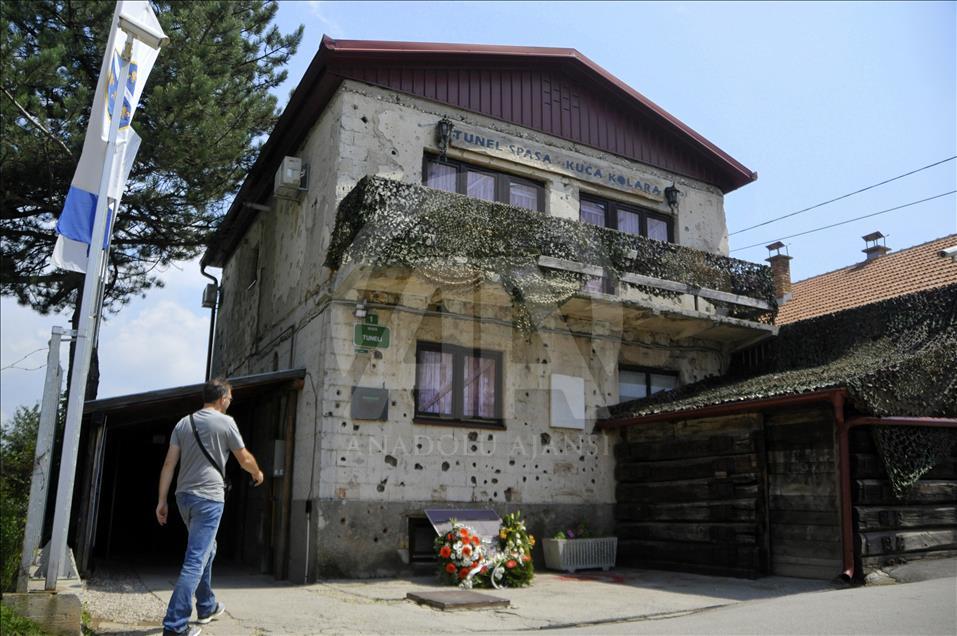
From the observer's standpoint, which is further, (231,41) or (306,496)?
(231,41)

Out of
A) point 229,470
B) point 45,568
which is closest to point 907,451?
point 45,568

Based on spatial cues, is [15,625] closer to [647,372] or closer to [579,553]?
[579,553]

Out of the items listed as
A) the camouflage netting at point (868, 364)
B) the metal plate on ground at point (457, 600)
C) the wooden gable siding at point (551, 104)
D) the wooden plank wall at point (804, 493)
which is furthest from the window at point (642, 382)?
the metal plate on ground at point (457, 600)

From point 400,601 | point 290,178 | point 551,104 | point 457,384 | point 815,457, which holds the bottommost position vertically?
point 400,601

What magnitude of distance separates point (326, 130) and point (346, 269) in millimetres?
Answer: 3042

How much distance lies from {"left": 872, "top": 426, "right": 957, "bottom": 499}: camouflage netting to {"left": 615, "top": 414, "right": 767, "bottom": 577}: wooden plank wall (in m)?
1.54

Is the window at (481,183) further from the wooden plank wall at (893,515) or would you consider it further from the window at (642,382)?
the wooden plank wall at (893,515)

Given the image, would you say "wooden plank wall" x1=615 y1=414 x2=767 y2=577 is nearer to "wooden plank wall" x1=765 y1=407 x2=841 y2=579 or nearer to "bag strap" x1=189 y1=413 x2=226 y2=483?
"wooden plank wall" x1=765 y1=407 x2=841 y2=579

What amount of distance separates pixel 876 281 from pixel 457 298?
925cm

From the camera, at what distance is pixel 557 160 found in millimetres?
13914

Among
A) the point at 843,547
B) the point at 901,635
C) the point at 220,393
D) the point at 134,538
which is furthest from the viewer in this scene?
the point at 134,538

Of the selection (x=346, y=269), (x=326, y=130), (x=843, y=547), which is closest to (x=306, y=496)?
(x=346, y=269)

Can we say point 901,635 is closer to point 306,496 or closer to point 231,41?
point 306,496

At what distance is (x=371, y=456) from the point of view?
10875mm
